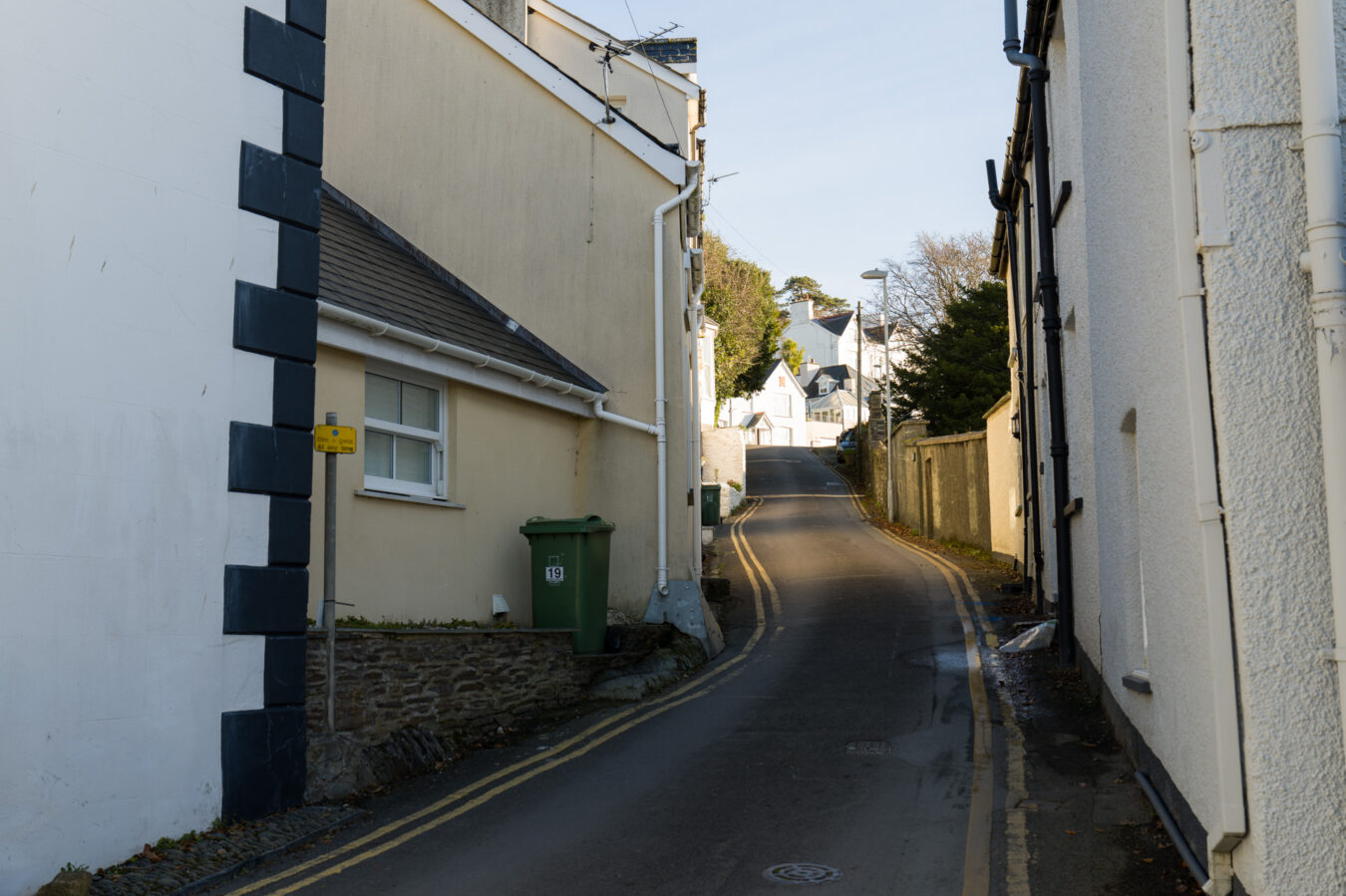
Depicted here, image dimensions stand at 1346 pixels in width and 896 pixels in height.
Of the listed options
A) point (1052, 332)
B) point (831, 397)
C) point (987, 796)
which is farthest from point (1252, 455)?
point (831, 397)

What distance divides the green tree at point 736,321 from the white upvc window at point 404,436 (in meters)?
39.7

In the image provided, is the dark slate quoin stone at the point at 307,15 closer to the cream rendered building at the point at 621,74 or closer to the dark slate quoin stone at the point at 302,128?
the dark slate quoin stone at the point at 302,128

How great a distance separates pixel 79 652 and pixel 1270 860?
6.24 meters

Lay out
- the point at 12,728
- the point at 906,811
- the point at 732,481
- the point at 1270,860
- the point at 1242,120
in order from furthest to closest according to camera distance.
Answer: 1. the point at 732,481
2. the point at 906,811
3. the point at 12,728
4. the point at 1242,120
5. the point at 1270,860

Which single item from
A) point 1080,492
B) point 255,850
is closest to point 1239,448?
point 255,850

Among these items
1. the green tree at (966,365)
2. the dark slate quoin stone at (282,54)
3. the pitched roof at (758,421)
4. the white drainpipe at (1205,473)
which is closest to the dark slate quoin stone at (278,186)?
the dark slate quoin stone at (282,54)

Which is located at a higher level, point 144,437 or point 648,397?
point 648,397

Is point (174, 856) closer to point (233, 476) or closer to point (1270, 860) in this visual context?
point (233, 476)

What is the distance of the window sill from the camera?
10.8m

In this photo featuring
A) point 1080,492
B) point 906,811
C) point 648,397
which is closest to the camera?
point 906,811

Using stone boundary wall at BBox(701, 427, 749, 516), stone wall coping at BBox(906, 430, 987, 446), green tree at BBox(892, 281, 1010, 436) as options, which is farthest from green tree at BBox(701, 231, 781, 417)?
stone wall coping at BBox(906, 430, 987, 446)

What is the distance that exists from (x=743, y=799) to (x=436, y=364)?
561 centimetres

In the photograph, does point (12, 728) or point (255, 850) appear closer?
point (12, 728)

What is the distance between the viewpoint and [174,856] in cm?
706
